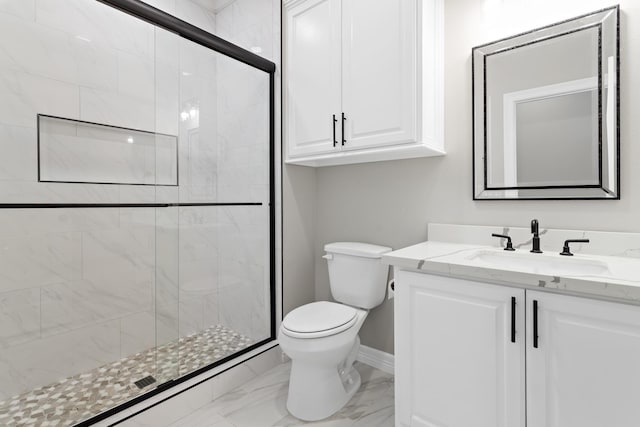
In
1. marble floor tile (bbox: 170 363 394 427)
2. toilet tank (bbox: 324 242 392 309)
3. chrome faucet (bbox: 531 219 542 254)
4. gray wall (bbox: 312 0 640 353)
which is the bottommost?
marble floor tile (bbox: 170 363 394 427)

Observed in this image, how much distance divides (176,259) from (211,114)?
35.5 inches

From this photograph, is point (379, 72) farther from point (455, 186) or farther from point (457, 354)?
point (457, 354)

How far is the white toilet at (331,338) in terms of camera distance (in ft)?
5.35

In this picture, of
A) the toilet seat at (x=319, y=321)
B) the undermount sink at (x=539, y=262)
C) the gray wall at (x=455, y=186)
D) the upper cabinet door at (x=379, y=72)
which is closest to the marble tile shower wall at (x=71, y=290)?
the toilet seat at (x=319, y=321)

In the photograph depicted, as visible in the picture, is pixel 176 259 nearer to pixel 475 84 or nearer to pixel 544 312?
pixel 544 312

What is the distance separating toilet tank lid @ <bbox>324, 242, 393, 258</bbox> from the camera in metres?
1.95

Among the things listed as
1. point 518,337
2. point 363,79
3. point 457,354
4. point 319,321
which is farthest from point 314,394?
point 363,79

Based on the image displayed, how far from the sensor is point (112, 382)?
186cm

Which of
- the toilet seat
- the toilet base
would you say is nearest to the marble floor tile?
the toilet base

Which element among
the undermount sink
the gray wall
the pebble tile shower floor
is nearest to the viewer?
the undermount sink

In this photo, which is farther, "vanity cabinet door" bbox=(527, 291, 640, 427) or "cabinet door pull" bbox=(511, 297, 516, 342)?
"cabinet door pull" bbox=(511, 297, 516, 342)

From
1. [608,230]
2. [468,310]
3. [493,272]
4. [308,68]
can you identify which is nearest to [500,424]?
[468,310]

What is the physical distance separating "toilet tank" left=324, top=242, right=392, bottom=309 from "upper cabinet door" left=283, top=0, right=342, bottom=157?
2.10 ft

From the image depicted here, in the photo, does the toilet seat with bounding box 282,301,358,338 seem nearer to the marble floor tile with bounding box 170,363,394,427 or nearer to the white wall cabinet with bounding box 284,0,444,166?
the marble floor tile with bounding box 170,363,394,427
